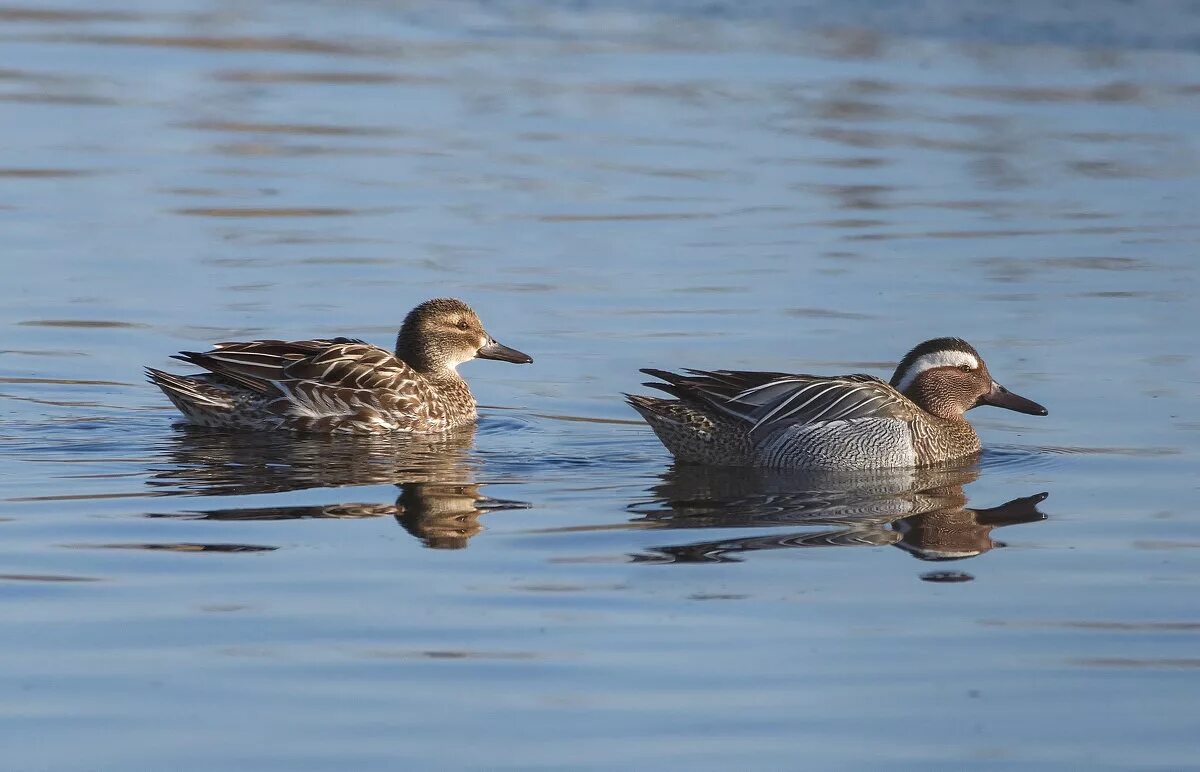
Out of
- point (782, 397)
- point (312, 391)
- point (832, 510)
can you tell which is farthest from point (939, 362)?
point (312, 391)

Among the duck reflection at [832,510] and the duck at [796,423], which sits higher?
the duck at [796,423]

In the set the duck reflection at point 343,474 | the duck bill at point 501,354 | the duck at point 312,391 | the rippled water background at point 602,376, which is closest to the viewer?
the rippled water background at point 602,376

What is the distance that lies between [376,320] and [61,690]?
707 centimetres

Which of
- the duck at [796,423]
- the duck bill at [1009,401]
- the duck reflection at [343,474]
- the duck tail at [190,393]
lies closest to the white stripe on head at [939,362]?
the duck bill at [1009,401]

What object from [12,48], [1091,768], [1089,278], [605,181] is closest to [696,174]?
[605,181]

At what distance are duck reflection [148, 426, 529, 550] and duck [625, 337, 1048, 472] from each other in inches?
41.8

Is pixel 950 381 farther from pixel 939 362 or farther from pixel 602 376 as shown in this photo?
pixel 602 376

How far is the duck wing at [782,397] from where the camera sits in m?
10.4

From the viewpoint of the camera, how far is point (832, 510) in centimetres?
930

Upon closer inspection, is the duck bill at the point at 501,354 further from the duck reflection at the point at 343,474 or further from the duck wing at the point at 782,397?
the duck wing at the point at 782,397

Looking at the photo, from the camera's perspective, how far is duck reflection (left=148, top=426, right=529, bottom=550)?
8.91m

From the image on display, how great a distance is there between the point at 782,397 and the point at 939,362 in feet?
3.27

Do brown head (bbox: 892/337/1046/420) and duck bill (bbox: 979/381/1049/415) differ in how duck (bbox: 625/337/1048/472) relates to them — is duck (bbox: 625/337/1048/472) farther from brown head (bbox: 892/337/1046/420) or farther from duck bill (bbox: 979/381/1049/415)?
brown head (bbox: 892/337/1046/420)

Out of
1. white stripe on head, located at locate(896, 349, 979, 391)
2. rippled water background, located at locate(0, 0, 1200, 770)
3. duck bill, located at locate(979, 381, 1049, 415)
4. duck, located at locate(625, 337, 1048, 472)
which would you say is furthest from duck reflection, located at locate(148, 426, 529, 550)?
duck bill, located at locate(979, 381, 1049, 415)
